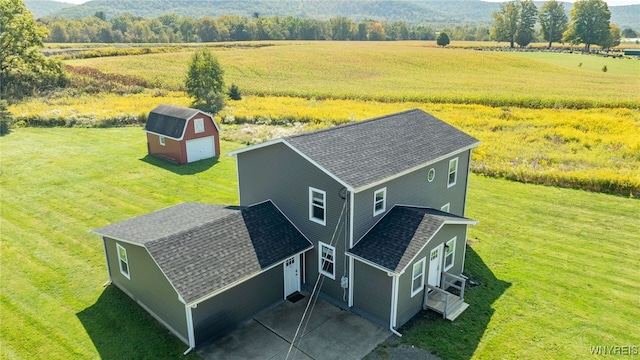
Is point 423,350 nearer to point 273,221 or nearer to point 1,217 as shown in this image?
point 273,221

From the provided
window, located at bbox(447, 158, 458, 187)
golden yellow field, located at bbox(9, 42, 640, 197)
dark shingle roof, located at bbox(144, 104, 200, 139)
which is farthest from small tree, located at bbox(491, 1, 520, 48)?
window, located at bbox(447, 158, 458, 187)

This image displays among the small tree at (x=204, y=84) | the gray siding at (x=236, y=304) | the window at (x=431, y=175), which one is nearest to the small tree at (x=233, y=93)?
the small tree at (x=204, y=84)

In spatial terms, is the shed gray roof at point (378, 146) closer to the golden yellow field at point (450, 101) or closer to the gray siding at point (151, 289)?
the gray siding at point (151, 289)

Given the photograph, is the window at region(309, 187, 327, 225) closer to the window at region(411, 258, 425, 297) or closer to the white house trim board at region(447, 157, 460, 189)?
the window at region(411, 258, 425, 297)

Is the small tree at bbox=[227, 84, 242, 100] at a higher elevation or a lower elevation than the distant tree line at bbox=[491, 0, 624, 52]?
lower

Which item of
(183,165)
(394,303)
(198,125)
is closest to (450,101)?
(198,125)

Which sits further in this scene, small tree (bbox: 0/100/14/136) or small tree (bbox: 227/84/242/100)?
small tree (bbox: 227/84/242/100)
